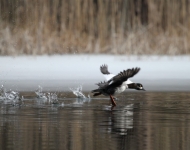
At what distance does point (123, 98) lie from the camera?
1000 centimetres

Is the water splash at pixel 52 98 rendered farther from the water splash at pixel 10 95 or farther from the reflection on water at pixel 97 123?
the water splash at pixel 10 95

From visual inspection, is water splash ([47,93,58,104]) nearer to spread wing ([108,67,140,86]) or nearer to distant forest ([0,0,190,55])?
spread wing ([108,67,140,86])

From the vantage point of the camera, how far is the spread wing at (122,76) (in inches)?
341

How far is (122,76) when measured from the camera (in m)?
8.88

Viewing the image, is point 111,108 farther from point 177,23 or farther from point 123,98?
point 177,23

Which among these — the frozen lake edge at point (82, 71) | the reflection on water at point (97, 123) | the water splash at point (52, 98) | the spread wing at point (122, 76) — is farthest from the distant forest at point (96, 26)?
the spread wing at point (122, 76)

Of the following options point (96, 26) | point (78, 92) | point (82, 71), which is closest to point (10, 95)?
point (78, 92)

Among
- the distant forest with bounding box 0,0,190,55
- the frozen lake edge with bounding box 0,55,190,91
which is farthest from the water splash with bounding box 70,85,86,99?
the distant forest with bounding box 0,0,190,55

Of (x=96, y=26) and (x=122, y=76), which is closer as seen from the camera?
(x=122, y=76)

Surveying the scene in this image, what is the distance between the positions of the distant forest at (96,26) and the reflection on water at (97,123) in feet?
18.6

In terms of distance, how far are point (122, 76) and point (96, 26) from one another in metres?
7.83

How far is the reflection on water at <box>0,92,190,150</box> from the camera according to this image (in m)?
5.88

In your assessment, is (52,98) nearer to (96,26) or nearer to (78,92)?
(78,92)

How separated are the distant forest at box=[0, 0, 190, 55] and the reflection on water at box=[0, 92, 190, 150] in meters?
5.67
